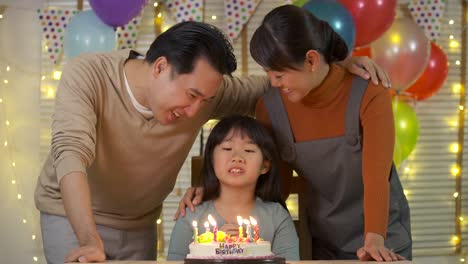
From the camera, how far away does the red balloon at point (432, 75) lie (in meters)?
4.36

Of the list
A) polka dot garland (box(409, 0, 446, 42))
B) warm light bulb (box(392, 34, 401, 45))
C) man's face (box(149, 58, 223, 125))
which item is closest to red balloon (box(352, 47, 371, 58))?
warm light bulb (box(392, 34, 401, 45))

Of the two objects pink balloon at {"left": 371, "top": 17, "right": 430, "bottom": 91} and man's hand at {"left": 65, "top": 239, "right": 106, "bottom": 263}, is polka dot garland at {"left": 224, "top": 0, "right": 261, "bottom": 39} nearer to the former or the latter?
pink balloon at {"left": 371, "top": 17, "right": 430, "bottom": 91}

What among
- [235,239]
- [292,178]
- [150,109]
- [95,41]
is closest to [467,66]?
[95,41]

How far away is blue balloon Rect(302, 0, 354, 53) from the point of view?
371 cm

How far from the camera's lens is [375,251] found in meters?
1.87

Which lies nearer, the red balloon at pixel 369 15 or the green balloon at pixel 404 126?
the red balloon at pixel 369 15

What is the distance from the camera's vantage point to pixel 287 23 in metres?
2.09

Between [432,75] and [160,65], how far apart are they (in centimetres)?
268

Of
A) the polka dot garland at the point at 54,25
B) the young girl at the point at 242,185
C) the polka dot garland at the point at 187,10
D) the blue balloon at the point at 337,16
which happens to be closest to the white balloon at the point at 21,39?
the polka dot garland at the point at 54,25

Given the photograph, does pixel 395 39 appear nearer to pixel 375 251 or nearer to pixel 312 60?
pixel 312 60

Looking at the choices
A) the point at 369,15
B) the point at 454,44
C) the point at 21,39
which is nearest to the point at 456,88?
the point at 454,44

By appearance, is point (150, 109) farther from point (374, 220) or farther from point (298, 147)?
point (374, 220)

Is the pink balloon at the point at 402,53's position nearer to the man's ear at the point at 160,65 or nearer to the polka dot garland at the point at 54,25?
the polka dot garland at the point at 54,25

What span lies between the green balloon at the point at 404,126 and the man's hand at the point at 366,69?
2.00 metres
